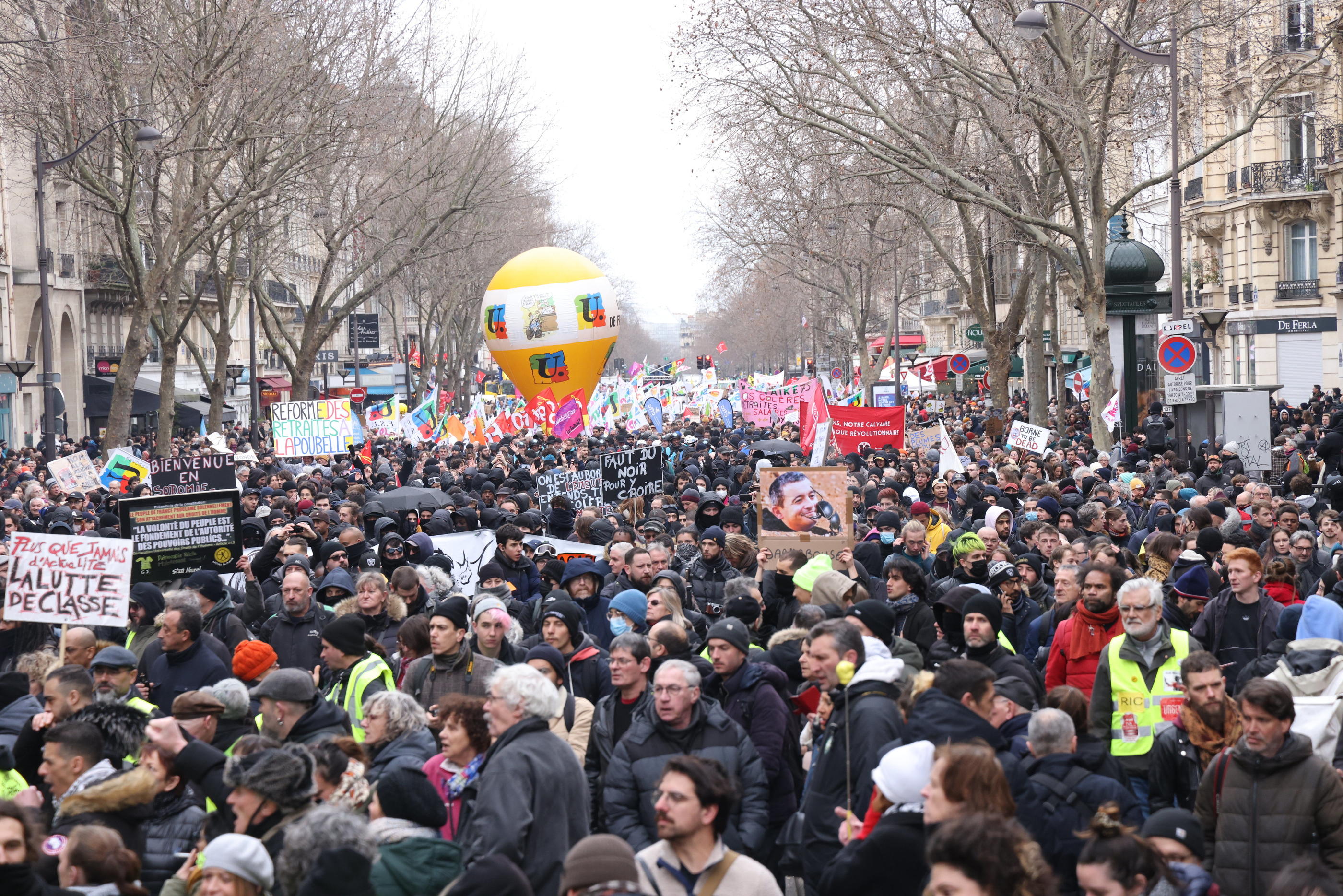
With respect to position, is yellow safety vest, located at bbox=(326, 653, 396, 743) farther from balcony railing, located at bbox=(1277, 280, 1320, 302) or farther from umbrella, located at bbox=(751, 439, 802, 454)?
balcony railing, located at bbox=(1277, 280, 1320, 302)

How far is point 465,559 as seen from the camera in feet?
41.1

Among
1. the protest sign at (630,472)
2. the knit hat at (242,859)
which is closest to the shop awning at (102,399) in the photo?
the protest sign at (630,472)

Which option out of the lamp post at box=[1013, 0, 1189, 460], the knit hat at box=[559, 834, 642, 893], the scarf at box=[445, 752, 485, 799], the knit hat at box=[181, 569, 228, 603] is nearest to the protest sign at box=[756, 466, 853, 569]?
the knit hat at box=[181, 569, 228, 603]

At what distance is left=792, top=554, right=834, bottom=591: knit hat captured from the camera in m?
8.20

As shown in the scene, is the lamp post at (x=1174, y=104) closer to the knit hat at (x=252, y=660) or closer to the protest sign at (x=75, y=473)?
the protest sign at (x=75, y=473)

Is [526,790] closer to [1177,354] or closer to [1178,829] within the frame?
[1178,829]

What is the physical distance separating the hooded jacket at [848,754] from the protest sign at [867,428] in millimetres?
17201

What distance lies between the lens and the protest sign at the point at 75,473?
1864cm

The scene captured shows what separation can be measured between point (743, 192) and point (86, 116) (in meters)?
23.0

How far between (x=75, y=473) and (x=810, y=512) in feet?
36.2

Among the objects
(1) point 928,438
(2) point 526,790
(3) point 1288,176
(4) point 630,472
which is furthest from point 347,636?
(3) point 1288,176

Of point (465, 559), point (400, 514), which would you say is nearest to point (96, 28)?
point (400, 514)

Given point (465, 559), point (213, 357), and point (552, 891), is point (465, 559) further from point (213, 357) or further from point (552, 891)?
point (213, 357)

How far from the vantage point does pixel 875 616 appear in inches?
261
